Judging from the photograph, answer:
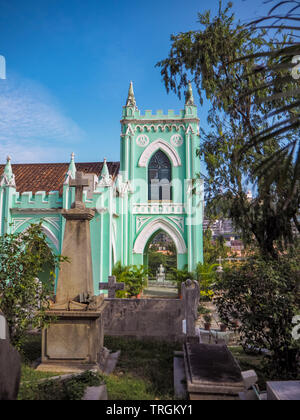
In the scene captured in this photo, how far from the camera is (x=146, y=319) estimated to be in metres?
8.30

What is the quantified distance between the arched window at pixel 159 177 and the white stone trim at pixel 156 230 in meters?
1.56

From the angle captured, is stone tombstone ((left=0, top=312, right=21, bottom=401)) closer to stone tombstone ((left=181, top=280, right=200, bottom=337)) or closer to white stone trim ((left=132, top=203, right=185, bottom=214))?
stone tombstone ((left=181, top=280, right=200, bottom=337))

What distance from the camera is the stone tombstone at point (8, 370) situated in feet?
9.68

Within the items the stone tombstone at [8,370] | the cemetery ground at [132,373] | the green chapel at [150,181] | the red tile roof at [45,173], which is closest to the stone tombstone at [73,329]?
the cemetery ground at [132,373]

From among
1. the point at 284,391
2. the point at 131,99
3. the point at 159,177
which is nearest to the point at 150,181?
the point at 159,177

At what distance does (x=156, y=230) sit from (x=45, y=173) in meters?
7.46

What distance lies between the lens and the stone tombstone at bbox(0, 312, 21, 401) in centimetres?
295

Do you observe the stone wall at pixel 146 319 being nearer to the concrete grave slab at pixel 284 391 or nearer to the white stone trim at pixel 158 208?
the concrete grave slab at pixel 284 391

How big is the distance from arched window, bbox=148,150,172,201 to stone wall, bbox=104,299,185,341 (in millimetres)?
10270

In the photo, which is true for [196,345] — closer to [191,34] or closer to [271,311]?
[271,311]

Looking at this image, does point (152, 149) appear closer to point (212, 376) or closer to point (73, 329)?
point (73, 329)
